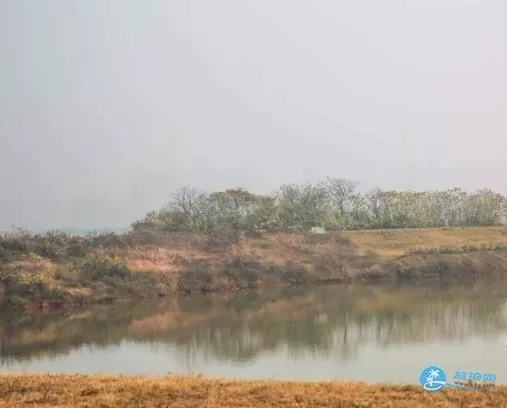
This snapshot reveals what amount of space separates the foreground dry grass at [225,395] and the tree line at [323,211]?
116ft

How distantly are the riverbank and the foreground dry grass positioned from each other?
2012 centimetres

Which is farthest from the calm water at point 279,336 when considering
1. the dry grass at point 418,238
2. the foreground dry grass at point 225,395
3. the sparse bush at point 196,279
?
the dry grass at point 418,238

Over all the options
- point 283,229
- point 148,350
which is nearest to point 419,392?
point 148,350

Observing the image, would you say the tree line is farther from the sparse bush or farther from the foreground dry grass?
the foreground dry grass

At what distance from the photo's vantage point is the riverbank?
28.2 meters

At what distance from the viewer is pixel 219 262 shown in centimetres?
3541

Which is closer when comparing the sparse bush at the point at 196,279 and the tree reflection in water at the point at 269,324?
the tree reflection in water at the point at 269,324

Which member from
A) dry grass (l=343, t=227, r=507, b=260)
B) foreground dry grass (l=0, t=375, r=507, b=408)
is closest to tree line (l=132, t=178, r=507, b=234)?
dry grass (l=343, t=227, r=507, b=260)

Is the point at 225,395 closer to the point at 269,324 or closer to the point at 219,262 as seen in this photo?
the point at 269,324

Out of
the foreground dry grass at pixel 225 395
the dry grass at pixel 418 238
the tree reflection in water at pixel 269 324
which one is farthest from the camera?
the dry grass at pixel 418 238

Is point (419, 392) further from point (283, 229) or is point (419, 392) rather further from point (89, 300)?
point (283, 229)

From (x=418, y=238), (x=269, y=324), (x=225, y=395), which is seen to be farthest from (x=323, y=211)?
(x=225, y=395)

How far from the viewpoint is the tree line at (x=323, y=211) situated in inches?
1817

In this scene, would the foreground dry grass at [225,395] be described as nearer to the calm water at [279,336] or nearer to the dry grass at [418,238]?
the calm water at [279,336]
